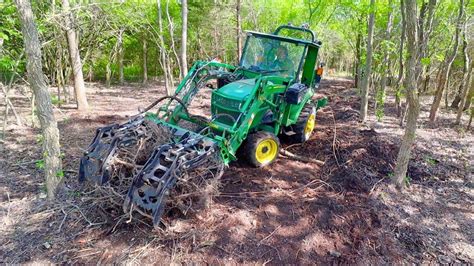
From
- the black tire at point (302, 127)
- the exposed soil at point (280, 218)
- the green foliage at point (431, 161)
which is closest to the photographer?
the exposed soil at point (280, 218)

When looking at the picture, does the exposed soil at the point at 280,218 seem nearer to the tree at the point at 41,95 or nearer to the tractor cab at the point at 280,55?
the tree at the point at 41,95

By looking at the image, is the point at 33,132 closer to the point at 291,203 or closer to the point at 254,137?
the point at 254,137

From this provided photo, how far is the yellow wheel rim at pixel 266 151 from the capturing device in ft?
16.2

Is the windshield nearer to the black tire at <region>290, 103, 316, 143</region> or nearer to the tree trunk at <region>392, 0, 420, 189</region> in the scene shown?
the black tire at <region>290, 103, 316, 143</region>

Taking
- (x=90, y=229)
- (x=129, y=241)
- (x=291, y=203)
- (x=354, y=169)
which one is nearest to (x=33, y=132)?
(x=90, y=229)

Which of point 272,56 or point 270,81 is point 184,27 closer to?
point 272,56

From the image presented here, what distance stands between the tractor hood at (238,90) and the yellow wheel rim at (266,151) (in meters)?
0.84

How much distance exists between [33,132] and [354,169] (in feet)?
21.7

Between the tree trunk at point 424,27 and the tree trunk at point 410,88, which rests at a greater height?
the tree trunk at point 424,27

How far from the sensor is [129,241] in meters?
3.25

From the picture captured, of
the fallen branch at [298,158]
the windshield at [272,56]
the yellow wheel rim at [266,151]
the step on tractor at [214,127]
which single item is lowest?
the fallen branch at [298,158]

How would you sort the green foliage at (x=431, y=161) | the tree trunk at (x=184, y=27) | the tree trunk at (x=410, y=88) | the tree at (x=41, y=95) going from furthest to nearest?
1. the tree trunk at (x=184, y=27)
2. the green foliage at (x=431, y=161)
3. the tree trunk at (x=410, y=88)
4. the tree at (x=41, y=95)

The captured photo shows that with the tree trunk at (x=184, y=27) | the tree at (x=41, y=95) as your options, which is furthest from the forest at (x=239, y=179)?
the tree trunk at (x=184, y=27)

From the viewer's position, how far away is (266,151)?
5094 mm
